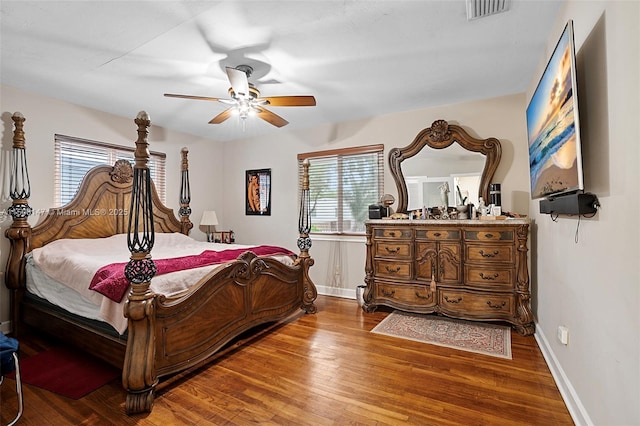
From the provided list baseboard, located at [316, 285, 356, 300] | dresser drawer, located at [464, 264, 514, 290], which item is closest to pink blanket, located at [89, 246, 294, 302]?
baseboard, located at [316, 285, 356, 300]

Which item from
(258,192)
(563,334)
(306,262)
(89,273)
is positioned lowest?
(563,334)

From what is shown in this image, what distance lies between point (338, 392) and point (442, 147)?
3.09 meters

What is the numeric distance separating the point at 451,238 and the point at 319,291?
223cm

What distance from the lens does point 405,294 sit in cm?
362

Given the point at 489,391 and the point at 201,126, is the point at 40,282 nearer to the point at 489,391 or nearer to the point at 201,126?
the point at 201,126

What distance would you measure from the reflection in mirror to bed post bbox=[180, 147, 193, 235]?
10.6ft

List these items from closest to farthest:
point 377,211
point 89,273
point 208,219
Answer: point 89,273 → point 377,211 → point 208,219

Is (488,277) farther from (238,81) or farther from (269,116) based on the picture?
(238,81)

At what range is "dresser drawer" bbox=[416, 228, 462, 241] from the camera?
11.1 feet

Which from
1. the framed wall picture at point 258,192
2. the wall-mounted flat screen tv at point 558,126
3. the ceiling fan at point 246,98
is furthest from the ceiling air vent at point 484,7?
the framed wall picture at point 258,192

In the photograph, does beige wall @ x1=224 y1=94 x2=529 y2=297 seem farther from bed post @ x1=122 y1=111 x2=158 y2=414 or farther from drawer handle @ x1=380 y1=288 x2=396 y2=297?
bed post @ x1=122 y1=111 x2=158 y2=414

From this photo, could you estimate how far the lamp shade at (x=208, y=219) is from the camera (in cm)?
511

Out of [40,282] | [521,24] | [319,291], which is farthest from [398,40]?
[40,282]

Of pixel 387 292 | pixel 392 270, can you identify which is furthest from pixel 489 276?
pixel 387 292
